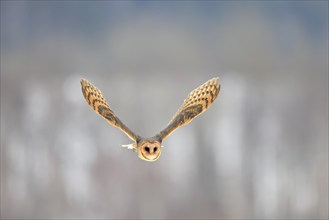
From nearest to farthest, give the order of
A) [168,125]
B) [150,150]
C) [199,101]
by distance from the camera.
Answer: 1. [150,150]
2. [168,125]
3. [199,101]

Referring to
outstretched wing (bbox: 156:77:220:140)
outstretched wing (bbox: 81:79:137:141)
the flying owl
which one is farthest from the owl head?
outstretched wing (bbox: 156:77:220:140)

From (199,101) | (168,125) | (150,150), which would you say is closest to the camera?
(150,150)

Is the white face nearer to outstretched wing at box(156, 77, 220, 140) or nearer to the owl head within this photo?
the owl head

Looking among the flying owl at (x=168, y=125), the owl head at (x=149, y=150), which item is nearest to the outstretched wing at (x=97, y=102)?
the flying owl at (x=168, y=125)

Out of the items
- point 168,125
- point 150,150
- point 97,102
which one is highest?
point 97,102

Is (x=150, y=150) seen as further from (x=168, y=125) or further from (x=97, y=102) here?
(x=97, y=102)

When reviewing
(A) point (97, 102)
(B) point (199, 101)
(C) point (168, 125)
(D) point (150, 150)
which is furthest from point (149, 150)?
(B) point (199, 101)

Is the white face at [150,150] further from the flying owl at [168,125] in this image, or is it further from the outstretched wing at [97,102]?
the outstretched wing at [97,102]
